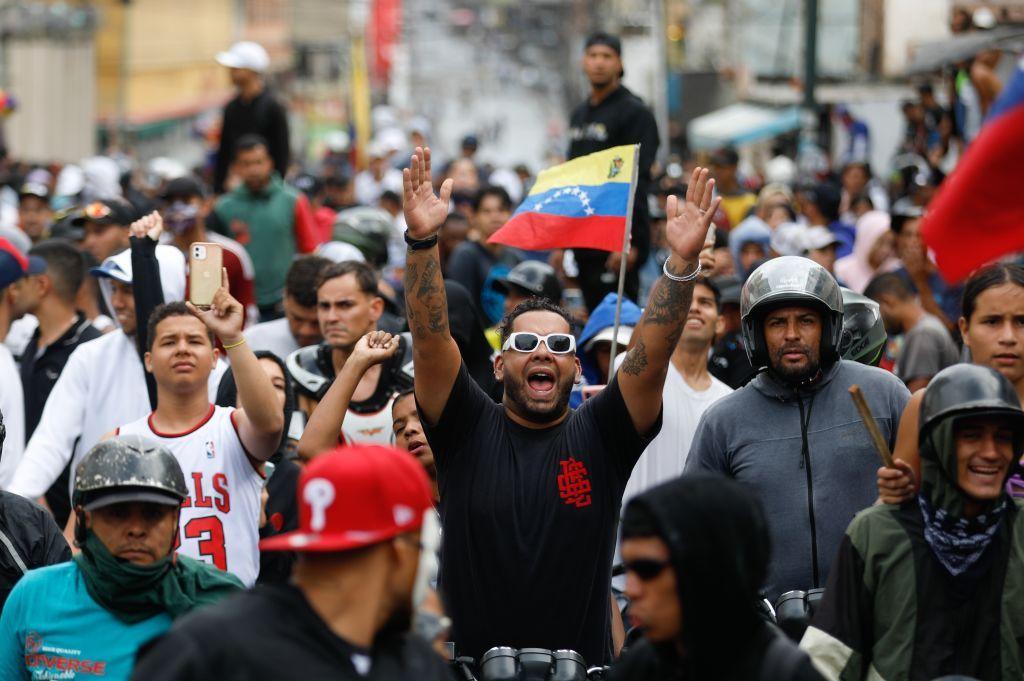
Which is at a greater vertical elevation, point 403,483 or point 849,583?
point 403,483

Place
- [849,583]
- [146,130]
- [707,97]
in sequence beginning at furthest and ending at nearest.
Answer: [146,130] → [707,97] → [849,583]

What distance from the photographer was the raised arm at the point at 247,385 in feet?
21.7

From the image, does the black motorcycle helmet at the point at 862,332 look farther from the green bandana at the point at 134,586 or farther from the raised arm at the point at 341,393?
the green bandana at the point at 134,586

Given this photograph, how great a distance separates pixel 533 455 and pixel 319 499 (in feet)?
7.78

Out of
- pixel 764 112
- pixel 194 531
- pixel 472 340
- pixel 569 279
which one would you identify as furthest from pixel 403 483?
pixel 764 112

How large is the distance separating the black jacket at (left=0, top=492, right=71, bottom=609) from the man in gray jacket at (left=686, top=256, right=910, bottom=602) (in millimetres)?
2383

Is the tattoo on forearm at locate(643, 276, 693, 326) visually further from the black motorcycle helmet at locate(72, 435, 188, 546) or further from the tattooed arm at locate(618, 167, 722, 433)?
the black motorcycle helmet at locate(72, 435, 188, 546)

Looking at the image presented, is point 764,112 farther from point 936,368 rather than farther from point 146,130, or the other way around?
point 936,368

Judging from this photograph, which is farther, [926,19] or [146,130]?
[146,130]

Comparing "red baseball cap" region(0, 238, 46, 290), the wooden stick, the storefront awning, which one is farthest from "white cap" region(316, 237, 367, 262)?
the storefront awning

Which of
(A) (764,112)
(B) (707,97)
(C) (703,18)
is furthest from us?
(C) (703,18)

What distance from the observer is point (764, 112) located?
43.8m

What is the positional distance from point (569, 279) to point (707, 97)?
36442mm

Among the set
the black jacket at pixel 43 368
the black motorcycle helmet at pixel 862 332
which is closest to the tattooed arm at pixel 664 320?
the black motorcycle helmet at pixel 862 332
